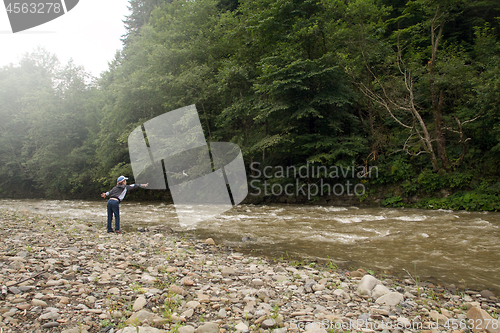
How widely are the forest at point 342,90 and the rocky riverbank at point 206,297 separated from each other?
10716 mm

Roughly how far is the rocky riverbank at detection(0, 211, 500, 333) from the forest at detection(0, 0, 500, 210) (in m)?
10.7

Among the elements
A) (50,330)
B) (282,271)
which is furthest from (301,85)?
(50,330)

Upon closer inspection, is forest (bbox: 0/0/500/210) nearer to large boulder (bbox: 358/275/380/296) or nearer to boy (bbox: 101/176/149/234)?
boy (bbox: 101/176/149/234)

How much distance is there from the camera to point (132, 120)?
2305cm

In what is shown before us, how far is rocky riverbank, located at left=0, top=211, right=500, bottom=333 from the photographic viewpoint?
311cm

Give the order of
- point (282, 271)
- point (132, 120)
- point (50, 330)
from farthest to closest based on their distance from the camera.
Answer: point (132, 120), point (282, 271), point (50, 330)

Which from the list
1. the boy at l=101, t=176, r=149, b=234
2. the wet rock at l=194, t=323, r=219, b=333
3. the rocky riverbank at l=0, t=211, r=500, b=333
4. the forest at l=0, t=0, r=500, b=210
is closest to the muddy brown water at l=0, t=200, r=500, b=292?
the rocky riverbank at l=0, t=211, r=500, b=333

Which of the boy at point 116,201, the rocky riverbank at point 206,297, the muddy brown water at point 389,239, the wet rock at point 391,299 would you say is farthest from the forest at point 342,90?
the wet rock at point 391,299

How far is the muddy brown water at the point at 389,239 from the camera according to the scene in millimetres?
5254

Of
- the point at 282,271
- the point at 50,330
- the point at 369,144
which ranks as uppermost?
the point at 369,144

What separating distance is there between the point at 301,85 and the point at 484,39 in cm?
1118

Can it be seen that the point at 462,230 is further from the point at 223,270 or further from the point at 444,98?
the point at 444,98

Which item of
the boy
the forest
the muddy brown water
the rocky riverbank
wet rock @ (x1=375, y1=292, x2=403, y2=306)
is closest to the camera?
the rocky riverbank

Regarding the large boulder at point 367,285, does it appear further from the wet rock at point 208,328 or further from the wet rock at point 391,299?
the wet rock at point 208,328
